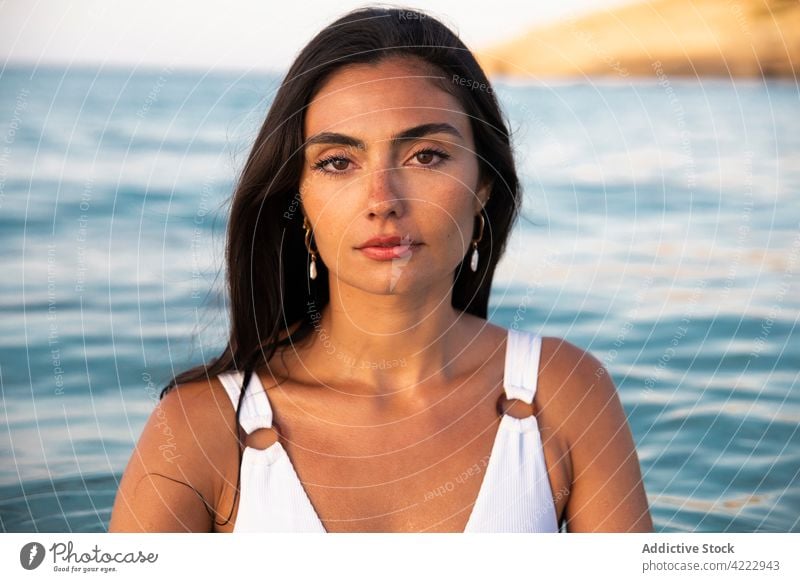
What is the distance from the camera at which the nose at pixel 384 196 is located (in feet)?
5.04

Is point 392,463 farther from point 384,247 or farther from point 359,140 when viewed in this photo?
point 359,140

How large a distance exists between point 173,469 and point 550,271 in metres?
1.81

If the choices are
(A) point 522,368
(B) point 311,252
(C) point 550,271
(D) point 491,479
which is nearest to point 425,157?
(B) point 311,252

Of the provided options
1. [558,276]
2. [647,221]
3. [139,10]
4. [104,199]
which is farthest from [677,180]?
[139,10]

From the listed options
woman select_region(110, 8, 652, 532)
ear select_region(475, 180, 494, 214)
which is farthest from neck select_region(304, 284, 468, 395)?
ear select_region(475, 180, 494, 214)

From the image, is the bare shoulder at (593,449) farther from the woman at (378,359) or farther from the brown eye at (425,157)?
the brown eye at (425,157)

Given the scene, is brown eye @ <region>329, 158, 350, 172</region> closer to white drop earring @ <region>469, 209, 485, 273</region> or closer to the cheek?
the cheek

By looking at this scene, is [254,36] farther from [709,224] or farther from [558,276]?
[709,224]

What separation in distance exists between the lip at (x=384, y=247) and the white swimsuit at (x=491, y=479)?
0.24 metres

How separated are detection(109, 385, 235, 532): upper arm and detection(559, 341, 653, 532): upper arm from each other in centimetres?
48

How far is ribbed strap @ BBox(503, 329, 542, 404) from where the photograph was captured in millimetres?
1694

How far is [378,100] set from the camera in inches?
60.2

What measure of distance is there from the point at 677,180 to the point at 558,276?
69cm

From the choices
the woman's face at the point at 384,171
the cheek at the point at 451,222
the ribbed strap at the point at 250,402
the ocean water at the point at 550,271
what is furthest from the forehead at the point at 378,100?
the ocean water at the point at 550,271
